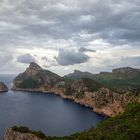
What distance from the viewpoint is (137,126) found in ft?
447

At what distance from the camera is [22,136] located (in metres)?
154

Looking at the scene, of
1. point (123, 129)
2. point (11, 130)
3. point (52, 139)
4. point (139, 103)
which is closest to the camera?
point (123, 129)

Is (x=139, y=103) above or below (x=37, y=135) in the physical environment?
above

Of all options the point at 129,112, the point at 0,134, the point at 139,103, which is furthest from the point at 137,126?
the point at 0,134

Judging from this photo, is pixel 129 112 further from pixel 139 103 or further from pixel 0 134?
pixel 0 134

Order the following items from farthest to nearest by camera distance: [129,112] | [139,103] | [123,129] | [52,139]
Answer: [139,103] < [129,112] < [52,139] < [123,129]

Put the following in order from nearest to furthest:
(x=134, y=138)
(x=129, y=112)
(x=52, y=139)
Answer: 1. (x=134, y=138)
2. (x=52, y=139)
3. (x=129, y=112)

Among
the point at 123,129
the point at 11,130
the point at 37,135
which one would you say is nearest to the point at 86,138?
the point at 123,129

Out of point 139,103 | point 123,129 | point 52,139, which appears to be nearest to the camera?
point 123,129

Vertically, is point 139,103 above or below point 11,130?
above

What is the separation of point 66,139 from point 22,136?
23127mm

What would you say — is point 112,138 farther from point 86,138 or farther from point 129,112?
point 129,112

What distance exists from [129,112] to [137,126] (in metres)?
46.1

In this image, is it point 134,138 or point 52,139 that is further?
point 52,139
